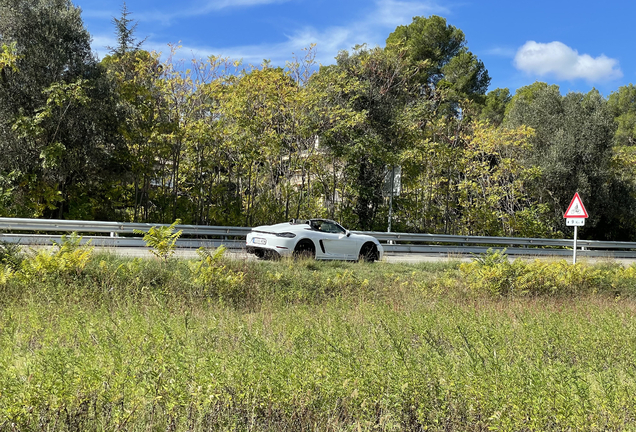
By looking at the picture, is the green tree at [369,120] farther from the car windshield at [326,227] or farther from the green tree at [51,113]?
the green tree at [51,113]

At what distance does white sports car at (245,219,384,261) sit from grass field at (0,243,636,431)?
4.72m

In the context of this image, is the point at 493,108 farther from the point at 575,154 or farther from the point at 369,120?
the point at 369,120

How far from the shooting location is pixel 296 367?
395cm

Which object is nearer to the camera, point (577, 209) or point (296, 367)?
point (296, 367)

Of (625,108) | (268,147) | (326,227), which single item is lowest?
(326,227)

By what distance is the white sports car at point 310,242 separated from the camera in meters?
12.5

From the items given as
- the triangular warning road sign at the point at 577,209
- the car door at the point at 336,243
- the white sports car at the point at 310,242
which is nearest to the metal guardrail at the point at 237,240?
the white sports car at the point at 310,242

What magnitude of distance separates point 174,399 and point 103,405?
55 cm

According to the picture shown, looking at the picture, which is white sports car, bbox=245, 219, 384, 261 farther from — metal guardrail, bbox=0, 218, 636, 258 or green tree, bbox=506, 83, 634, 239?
green tree, bbox=506, 83, 634, 239

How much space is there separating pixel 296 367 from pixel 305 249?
8.92 meters

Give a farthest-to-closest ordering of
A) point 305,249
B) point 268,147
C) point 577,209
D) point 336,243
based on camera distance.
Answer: point 268,147
point 577,209
point 336,243
point 305,249

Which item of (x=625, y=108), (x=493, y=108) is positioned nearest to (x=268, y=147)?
(x=493, y=108)

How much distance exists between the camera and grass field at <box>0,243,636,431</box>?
11.3 feet

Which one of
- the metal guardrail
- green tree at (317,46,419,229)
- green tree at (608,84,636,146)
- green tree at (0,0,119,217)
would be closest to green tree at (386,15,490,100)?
green tree at (317,46,419,229)
